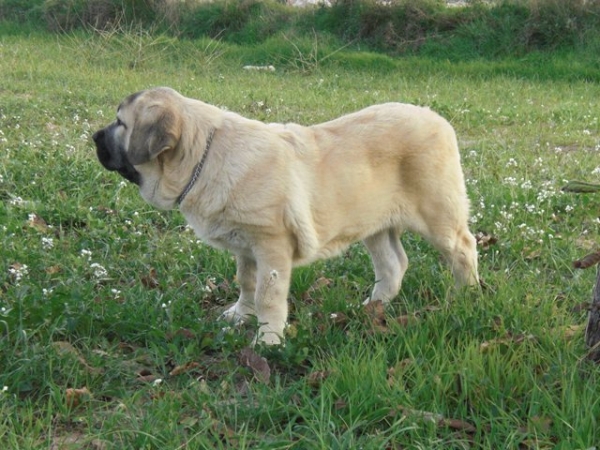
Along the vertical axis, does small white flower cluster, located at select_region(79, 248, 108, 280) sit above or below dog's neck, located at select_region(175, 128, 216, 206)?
below

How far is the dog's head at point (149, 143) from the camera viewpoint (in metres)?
4.00

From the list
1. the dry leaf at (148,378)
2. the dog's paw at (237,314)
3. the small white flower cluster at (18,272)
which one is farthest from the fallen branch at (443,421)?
the small white flower cluster at (18,272)

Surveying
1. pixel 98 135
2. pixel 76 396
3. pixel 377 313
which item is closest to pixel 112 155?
pixel 98 135

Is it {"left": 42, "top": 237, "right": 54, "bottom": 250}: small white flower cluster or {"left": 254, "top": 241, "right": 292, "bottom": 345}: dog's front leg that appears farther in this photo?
{"left": 42, "top": 237, "right": 54, "bottom": 250}: small white flower cluster

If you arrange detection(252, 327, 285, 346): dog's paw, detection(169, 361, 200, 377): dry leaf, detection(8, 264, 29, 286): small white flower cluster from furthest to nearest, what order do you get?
1. detection(8, 264, 29, 286): small white flower cluster
2. detection(252, 327, 285, 346): dog's paw
3. detection(169, 361, 200, 377): dry leaf

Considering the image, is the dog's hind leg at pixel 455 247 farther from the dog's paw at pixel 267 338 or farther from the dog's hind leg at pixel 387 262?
the dog's paw at pixel 267 338

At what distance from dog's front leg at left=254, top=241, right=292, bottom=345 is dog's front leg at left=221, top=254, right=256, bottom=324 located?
317 mm

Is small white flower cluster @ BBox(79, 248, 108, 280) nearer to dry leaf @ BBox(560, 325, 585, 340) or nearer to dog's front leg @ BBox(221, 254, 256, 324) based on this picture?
dog's front leg @ BBox(221, 254, 256, 324)

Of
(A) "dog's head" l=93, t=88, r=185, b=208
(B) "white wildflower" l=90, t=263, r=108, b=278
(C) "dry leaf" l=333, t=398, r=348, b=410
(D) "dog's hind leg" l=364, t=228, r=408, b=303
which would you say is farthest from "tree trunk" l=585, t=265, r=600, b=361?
(B) "white wildflower" l=90, t=263, r=108, b=278

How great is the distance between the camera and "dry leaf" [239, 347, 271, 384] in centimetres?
356

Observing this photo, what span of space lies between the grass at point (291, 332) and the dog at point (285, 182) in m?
0.26

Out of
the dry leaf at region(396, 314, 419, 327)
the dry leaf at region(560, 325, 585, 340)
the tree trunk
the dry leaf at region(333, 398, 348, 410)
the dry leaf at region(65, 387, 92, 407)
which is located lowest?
the dry leaf at region(396, 314, 419, 327)

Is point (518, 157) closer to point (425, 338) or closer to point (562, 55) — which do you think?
point (425, 338)

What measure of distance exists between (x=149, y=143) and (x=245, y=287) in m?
1.01
